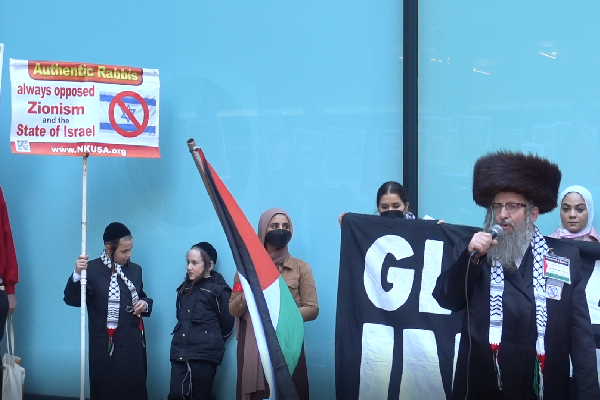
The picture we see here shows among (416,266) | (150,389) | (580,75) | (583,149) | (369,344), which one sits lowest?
(150,389)

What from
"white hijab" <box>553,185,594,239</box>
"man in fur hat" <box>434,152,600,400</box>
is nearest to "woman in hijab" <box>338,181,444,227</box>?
"white hijab" <box>553,185,594,239</box>

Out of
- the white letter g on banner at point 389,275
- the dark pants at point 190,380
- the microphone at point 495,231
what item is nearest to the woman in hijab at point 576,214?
the white letter g on banner at point 389,275

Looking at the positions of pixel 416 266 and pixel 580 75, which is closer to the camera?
pixel 416 266

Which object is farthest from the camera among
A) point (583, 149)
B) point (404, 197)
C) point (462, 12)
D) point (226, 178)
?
point (226, 178)

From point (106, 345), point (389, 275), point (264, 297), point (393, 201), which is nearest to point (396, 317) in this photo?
point (389, 275)

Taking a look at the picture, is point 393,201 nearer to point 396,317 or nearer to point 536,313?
point 396,317

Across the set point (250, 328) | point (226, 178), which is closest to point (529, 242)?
point (250, 328)

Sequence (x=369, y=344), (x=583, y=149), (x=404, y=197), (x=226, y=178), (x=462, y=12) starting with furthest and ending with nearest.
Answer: (x=226, y=178) → (x=462, y=12) → (x=583, y=149) → (x=404, y=197) → (x=369, y=344)

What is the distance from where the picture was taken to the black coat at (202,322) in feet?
21.3

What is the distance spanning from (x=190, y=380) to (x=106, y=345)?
79 centimetres

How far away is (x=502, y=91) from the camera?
6.84 m

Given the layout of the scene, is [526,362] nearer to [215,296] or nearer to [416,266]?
[416,266]

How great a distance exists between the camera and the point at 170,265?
768cm

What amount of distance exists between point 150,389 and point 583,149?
439 cm
